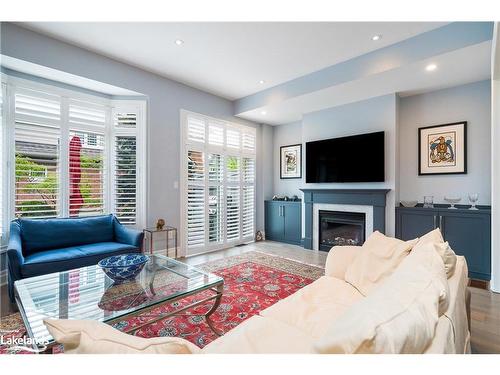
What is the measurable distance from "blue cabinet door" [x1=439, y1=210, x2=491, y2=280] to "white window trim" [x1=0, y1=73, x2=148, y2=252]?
4193 millimetres

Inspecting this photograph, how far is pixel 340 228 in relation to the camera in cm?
430

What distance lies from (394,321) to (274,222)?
4.65 m

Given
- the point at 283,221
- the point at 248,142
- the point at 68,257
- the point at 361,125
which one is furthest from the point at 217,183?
the point at 361,125

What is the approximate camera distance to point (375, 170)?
3795 mm

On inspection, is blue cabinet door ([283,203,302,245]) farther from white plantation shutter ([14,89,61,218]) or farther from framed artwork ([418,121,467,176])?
white plantation shutter ([14,89,61,218])

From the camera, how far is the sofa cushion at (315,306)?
1.34m

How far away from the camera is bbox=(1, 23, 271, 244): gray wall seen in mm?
2721

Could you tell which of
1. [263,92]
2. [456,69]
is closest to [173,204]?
[263,92]

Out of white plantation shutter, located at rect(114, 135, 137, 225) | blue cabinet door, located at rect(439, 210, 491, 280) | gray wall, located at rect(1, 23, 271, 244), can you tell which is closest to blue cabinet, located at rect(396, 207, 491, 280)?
blue cabinet door, located at rect(439, 210, 491, 280)

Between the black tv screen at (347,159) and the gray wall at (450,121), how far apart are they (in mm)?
442

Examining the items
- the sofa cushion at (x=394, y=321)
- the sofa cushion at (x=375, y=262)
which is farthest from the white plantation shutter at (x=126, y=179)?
the sofa cushion at (x=394, y=321)

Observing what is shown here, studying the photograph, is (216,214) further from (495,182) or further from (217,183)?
(495,182)

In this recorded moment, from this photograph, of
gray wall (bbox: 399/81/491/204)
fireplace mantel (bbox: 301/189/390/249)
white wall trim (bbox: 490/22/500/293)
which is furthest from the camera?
fireplace mantel (bbox: 301/189/390/249)
